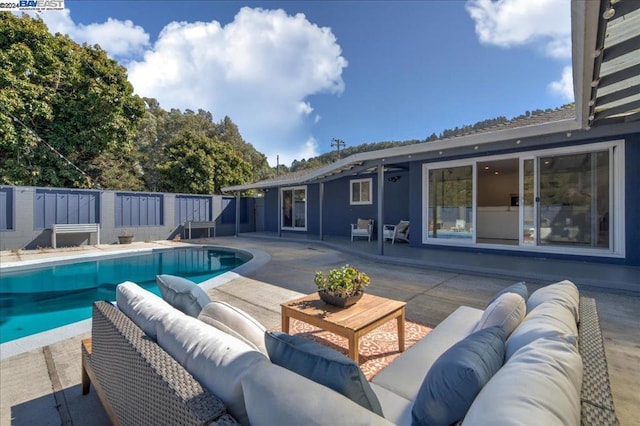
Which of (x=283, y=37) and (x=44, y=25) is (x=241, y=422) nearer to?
(x=283, y=37)

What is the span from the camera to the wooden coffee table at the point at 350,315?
214cm

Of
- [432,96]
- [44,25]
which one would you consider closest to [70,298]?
[44,25]

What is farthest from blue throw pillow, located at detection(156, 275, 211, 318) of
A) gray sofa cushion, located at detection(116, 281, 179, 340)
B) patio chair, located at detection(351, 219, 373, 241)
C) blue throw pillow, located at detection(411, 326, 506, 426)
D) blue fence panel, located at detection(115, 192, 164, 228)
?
blue fence panel, located at detection(115, 192, 164, 228)

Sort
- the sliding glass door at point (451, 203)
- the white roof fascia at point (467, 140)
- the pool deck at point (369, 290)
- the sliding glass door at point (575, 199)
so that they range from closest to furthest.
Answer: the pool deck at point (369, 290)
the white roof fascia at point (467, 140)
the sliding glass door at point (575, 199)
the sliding glass door at point (451, 203)

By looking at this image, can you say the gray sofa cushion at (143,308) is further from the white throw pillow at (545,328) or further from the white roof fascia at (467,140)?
the white roof fascia at (467,140)

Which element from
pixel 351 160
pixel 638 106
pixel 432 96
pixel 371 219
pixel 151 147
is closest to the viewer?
pixel 638 106

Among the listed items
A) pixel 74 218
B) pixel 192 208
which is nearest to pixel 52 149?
pixel 74 218

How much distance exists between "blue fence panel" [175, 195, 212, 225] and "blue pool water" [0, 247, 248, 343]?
3.08 meters

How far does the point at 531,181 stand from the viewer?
20.3 ft

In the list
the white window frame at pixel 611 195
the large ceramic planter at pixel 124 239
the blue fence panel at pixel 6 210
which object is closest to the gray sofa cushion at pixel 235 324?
the white window frame at pixel 611 195

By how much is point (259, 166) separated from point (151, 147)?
40.8 ft

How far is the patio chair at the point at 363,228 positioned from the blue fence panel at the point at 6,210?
34.3 ft

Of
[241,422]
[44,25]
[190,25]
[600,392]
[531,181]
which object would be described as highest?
[44,25]

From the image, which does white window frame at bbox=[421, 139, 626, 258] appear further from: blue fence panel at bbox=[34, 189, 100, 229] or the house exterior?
blue fence panel at bbox=[34, 189, 100, 229]
